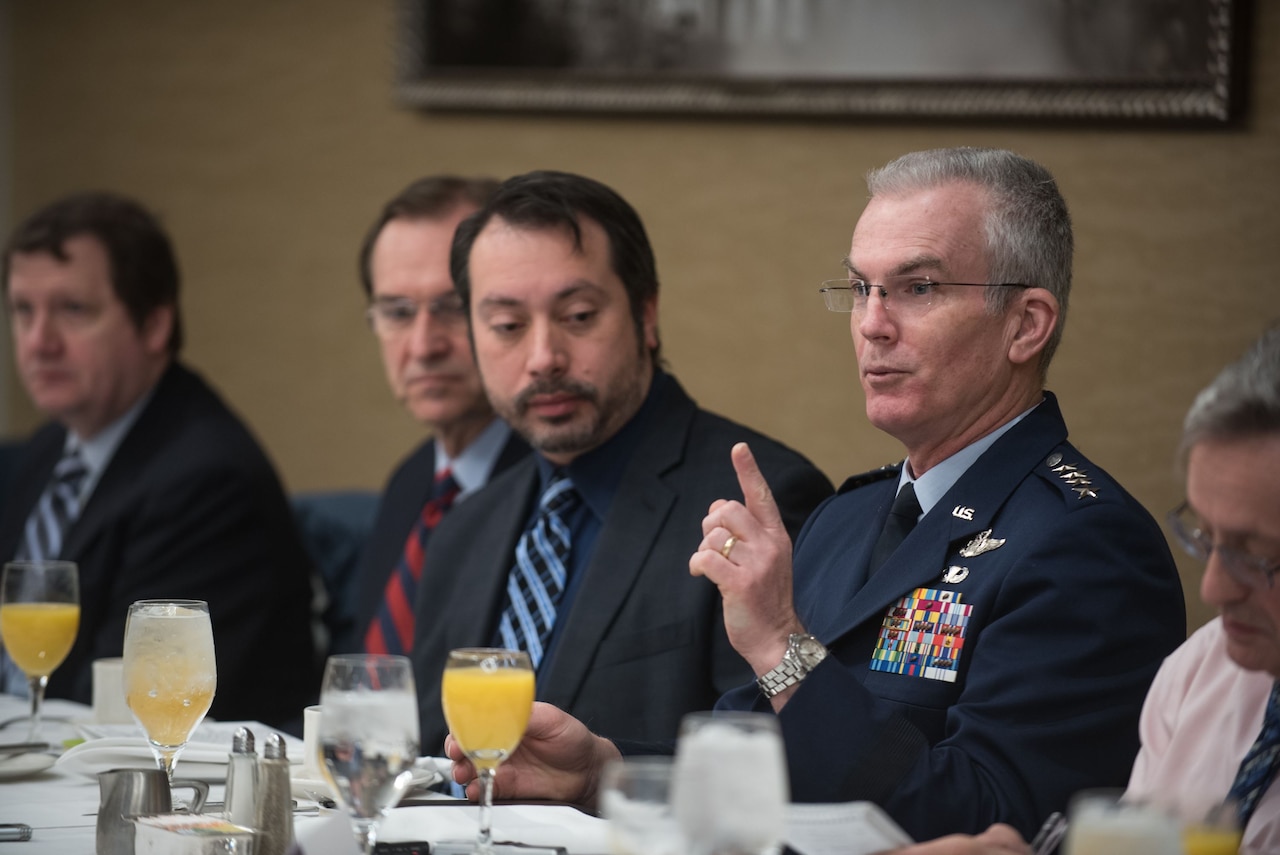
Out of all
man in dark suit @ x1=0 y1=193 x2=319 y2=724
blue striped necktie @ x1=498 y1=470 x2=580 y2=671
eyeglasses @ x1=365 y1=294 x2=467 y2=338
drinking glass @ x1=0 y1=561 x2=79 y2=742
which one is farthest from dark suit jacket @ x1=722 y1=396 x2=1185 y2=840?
man in dark suit @ x1=0 y1=193 x2=319 y2=724

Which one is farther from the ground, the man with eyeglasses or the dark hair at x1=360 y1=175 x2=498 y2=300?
the dark hair at x1=360 y1=175 x2=498 y2=300

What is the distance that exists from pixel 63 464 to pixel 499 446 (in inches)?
42.3

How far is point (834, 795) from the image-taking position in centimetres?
165

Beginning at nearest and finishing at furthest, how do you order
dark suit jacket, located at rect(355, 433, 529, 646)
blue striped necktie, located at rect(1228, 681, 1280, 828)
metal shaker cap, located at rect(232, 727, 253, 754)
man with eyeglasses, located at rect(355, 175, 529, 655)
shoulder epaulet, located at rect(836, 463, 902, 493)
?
blue striped necktie, located at rect(1228, 681, 1280, 828), metal shaker cap, located at rect(232, 727, 253, 754), shoulder epaulet, located at rect(836, 463, 902, 493), man with eyeglasses, located at rect(355, 175, 529, 655), dark suit jacket, located at rect(355, 433, 529, 646)

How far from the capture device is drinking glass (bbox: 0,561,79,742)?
90.0 inches

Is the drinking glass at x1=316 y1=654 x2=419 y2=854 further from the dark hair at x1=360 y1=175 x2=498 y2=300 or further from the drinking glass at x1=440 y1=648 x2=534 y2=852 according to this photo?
the dark hair at x1=360 y1=175 x2=498 y2=300

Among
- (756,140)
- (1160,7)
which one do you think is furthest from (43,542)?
(1160,7)

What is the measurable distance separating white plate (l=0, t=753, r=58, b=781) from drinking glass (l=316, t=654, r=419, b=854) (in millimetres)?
766

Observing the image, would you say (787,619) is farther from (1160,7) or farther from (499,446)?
(1160,7)

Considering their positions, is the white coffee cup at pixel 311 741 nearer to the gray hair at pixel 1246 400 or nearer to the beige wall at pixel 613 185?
the gray hair at pixel 1246 400

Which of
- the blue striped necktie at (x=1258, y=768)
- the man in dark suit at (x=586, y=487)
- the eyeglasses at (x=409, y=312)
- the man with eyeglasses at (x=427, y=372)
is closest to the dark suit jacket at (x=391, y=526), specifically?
the man with eyeglasses at (x=427, y=372)

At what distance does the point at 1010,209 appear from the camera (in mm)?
1999

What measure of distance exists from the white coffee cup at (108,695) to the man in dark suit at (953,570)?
77 centimetres

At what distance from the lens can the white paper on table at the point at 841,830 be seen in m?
1.31
